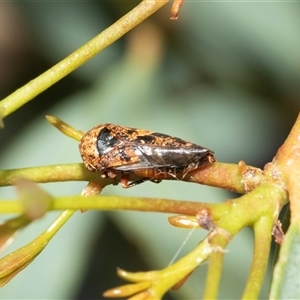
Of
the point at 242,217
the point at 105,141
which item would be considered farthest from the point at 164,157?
the point at 242,217

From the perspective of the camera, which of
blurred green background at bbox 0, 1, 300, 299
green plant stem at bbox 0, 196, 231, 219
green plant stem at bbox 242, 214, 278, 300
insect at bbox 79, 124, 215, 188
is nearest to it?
green plant stem at bbox 0, 196, 231, 219

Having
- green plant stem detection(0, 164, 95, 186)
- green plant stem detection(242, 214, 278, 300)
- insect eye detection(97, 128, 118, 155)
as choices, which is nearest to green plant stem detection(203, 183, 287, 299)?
green plant stem detection(242, 214, 278, 300)

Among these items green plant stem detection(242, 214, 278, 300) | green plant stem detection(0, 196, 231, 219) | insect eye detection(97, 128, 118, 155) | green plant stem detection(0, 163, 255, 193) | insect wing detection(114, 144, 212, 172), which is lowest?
green plant stem detection(242, 214, 278, 300)

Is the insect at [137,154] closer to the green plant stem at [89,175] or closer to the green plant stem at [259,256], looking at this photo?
the green plant stem at [89,175]

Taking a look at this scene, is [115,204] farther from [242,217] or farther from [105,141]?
[105,141]

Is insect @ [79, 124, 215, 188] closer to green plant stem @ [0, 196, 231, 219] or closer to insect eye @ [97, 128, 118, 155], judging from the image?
insect eye @ [97, 128, 118, 155]

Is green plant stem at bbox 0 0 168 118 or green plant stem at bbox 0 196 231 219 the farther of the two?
green plant stem at bbox 0 0 168 118

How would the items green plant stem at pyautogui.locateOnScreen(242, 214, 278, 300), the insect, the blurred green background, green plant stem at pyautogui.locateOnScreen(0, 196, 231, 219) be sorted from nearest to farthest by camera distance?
green plant stem at pyautogui.locateOnScreen(0, 196, 231, 219) < green plant stem at pyautogui.locateOnScreen(242, 214, 278, 300) < the insect < the blurred green background
